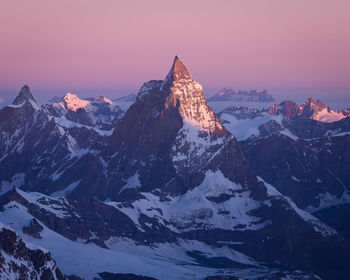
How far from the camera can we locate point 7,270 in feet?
642

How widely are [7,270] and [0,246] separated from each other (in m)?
7.00

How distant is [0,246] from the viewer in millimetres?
199625
